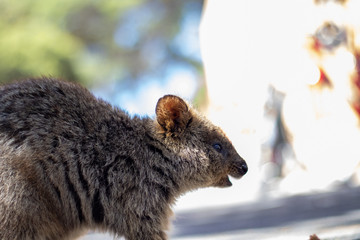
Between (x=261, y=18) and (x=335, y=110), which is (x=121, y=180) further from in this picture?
(x=261, y=18)

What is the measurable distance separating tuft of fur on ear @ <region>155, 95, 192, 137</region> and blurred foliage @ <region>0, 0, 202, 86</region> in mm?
21683

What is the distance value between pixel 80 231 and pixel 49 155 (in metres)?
0.61

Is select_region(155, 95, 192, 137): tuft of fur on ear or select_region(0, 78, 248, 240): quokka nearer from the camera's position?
select_region(0, 78, 248, 240): quokka

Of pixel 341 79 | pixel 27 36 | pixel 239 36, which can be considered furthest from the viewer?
pixel 27 36

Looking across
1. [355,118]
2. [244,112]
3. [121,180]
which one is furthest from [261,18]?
[121,180]

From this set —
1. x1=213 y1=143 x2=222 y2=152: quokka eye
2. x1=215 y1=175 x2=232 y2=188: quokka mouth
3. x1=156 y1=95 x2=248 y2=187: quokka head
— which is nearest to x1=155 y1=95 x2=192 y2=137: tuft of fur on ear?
x1=156 y1=95 x2=248 y2=187: quokka head

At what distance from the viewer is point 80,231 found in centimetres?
524

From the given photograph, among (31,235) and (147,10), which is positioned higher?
(147,10)

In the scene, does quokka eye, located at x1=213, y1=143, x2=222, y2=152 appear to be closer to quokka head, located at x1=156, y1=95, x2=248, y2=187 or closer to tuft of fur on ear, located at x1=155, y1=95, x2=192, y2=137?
quokka head, located at x1=156, y1=95, x2=248, y2=187

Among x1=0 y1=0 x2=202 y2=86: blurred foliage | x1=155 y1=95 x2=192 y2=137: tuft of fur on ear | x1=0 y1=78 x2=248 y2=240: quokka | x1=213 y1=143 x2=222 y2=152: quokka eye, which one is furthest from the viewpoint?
x1=0 y1=0 x2=202 y2=86: blurred foliage

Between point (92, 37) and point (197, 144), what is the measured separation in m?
34.7

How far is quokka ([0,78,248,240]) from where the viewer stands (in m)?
4.89

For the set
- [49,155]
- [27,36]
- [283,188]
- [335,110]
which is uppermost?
[27,36]

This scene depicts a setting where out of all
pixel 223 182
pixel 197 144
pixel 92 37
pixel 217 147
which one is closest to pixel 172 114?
pixel 197 144
